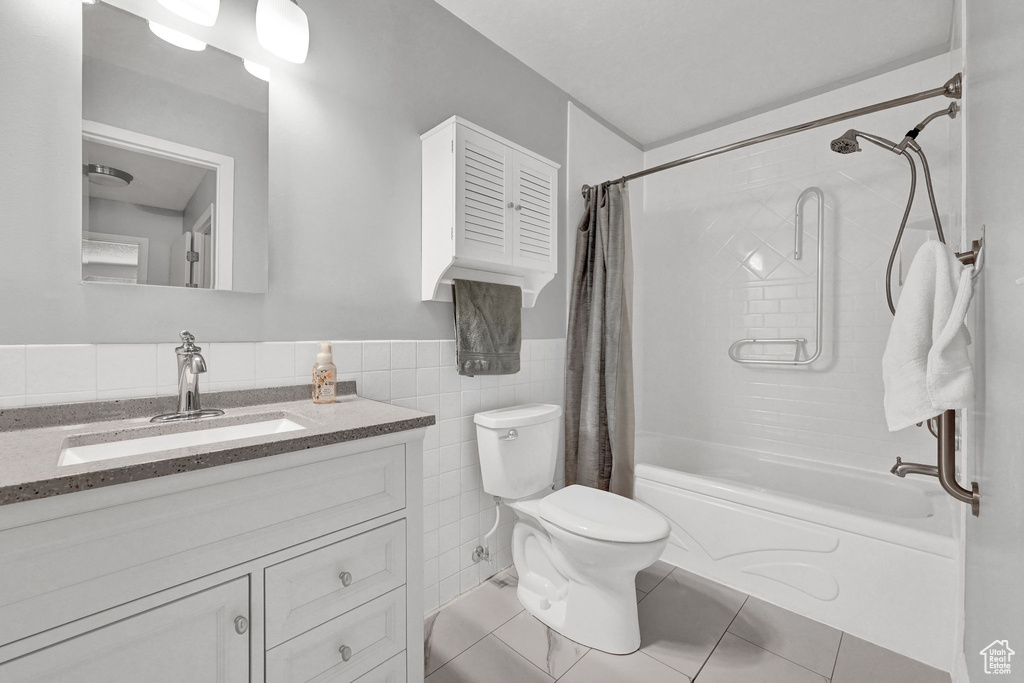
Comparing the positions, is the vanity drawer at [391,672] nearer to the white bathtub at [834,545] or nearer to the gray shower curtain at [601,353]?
the gray shower curtain at [601,353]

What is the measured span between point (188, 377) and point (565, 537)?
125 centimetres

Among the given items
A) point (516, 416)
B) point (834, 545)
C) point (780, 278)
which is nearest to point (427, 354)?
point (516, 416)

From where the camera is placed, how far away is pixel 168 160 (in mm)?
1113

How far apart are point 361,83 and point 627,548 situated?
1837 mm

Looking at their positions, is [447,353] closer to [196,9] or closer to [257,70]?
[257,70]

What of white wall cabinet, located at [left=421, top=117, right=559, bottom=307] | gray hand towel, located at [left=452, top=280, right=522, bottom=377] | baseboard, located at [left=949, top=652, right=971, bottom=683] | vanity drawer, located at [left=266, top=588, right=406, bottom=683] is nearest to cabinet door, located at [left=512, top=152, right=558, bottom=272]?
white wall cabinet, located at [left=421, top=117, right=559, bottom=307]

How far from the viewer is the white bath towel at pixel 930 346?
0.86 metres

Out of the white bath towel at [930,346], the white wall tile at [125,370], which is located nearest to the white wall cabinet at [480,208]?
the white wall tile at [125,370]

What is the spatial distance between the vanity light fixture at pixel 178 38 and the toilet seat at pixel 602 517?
5.90 ft

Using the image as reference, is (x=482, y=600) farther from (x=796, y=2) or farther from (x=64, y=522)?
(x=796, y=2)

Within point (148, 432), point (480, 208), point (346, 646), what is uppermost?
point (480, 208)

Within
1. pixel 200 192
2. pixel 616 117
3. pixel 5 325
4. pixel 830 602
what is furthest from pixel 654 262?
pixel 5 325

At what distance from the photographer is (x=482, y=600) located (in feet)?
5.89

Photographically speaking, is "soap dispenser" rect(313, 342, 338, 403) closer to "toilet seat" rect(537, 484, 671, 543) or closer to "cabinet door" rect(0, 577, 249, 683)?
"cabinet door" rect(0, 577, 249, 683)
